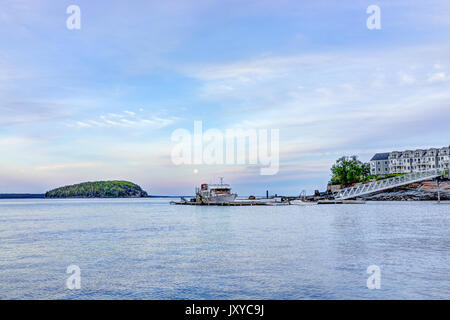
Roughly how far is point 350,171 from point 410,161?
2421cm

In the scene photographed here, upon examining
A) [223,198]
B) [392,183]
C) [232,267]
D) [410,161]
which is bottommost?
[232,267]

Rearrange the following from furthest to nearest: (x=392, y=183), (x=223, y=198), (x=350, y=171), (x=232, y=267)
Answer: (x=350, y=171)
(x=223, y=198)
(x=392, y=183)
(x=232, y=267)

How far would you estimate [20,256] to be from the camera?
83.5 feet

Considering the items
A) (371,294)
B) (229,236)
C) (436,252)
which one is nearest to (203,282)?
(371,294)

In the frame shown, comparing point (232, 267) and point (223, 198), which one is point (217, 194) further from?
point (232, 267)

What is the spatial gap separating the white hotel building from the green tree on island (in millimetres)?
8465

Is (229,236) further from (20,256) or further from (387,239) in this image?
(20,256)

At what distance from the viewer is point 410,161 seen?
485 feet

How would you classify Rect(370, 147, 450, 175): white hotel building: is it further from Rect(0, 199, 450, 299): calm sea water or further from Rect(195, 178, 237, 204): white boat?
Rect(0, 199, 450, 299): calm sea water

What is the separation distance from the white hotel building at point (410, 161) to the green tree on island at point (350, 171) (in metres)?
8.47

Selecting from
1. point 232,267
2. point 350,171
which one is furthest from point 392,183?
point 232,267

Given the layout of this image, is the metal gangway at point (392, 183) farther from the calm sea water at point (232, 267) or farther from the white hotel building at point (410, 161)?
the calm sea water at point (232, 267)

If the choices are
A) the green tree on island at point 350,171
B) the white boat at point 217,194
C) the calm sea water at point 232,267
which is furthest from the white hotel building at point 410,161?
the calm sea water at point 232,267
